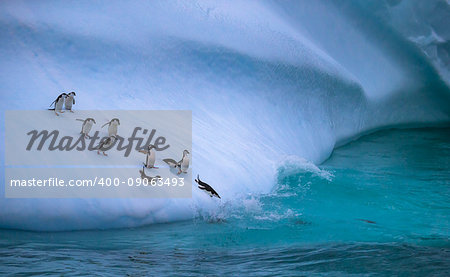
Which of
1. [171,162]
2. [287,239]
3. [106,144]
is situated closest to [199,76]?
[171,162]

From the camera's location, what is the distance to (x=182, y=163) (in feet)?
9.33

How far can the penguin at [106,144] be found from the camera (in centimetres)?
277

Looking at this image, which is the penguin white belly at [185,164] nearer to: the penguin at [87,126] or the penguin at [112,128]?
the penguin at [112,128]

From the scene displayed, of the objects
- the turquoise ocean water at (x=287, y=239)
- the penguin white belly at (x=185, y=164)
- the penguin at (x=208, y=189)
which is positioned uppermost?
the penguin white belly at (x=185, y=164)

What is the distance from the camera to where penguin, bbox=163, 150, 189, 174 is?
282cm

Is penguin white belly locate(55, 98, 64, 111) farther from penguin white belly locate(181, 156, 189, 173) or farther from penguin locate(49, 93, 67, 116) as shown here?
penguin white belly locate(181, 156, 189, 173)

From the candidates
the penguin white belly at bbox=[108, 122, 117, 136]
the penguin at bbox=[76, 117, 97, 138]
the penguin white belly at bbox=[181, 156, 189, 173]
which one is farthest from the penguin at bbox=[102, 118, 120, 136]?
the penguin white belly at bbox=[181, 156, 189, 173]

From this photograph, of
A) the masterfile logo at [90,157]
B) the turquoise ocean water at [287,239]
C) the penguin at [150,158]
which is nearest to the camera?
the turquoise ocean water at [287,239]

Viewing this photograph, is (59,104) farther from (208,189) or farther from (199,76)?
(199,76)

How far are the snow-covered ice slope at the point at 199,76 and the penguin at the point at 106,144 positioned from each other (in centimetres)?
30

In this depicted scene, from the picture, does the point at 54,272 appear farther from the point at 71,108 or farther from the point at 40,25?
the point at 40,25

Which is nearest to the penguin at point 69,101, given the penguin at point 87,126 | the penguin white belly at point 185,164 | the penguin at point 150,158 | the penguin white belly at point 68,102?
the penguin white belly at point 68,102

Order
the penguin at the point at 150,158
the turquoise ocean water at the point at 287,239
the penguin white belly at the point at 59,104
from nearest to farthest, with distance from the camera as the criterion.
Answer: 1. the turquoise ocean water at the point at 287,239
2. the penguin at the point at 150,158
3. the penguin white belly at the point at 59,104

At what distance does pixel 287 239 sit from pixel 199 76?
1.61m
